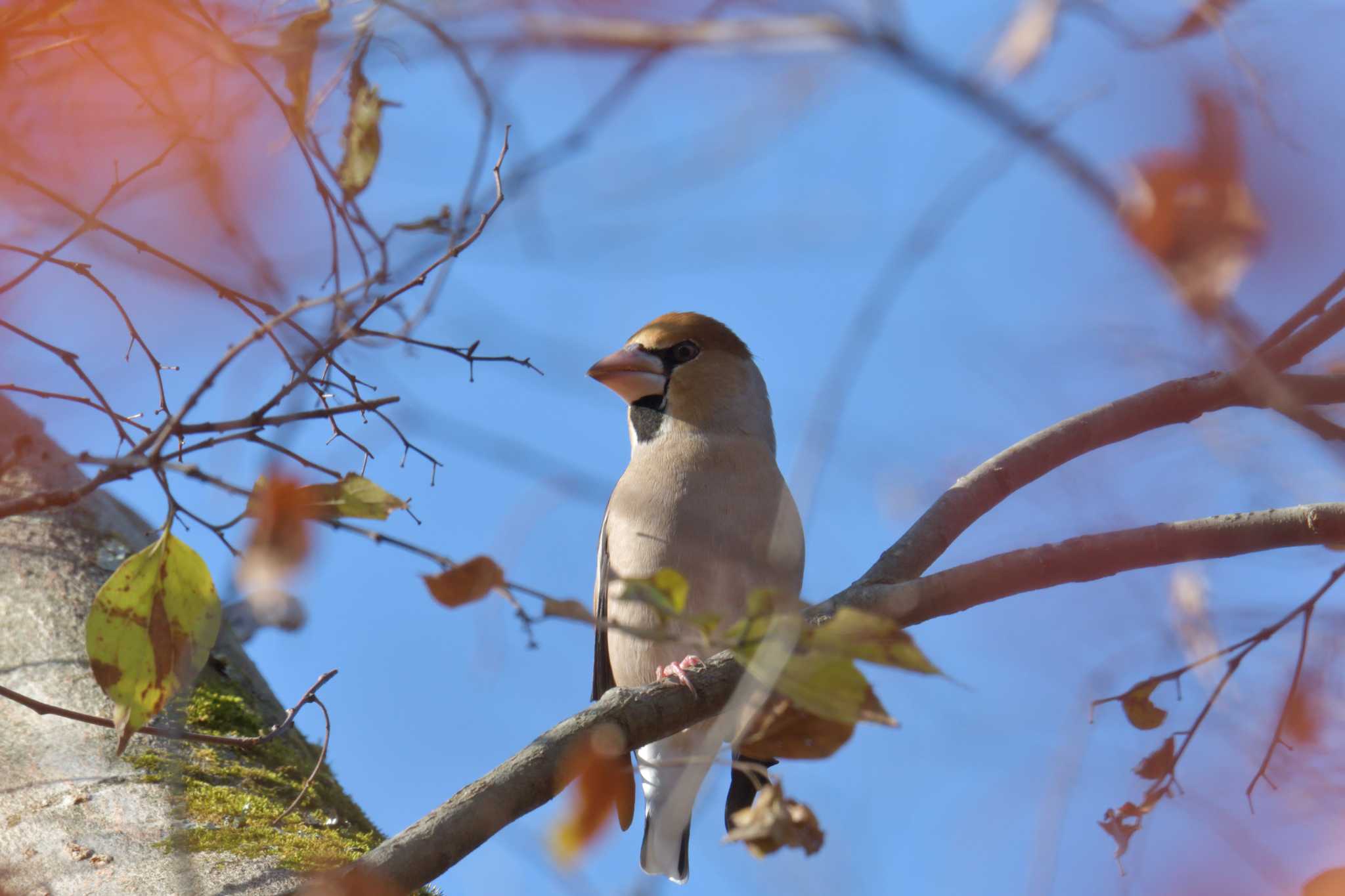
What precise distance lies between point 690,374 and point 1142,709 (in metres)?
2.62

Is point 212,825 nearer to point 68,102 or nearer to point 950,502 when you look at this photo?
point 68,102

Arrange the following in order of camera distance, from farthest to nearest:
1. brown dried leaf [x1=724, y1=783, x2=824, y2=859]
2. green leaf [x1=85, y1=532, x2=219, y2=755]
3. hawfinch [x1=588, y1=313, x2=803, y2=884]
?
hawfinch [x1=588, y1=313, x2=803, y2=884] < green leaf [x1=85, y1=532, x2=219, y2=755] < brown dried leaf [x1=724, y1=783, x2=824, y2=859]

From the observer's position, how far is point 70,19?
1.96 m

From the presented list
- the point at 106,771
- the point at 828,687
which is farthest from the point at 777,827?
the point at 106,771

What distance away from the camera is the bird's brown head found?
4402mm

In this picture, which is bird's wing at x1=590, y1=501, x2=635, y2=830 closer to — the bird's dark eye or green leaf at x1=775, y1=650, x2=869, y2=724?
the bird's dark eye

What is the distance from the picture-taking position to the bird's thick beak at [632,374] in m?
4.58

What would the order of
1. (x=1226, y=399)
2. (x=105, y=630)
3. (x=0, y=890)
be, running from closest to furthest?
(x=105, y=630) → (x=0, y=890) → (x=1226, y=399)

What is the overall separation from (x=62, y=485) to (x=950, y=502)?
196 centimetres

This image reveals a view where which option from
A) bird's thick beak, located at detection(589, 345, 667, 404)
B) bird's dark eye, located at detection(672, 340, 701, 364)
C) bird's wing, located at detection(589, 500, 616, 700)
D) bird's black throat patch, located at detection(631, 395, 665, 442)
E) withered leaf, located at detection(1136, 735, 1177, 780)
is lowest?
withered leaf, located at detection(1136, 735, 1177, 780)

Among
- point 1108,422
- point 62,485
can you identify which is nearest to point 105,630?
point 62,485

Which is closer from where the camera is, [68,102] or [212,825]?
[68,102]

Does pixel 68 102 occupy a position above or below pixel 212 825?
above

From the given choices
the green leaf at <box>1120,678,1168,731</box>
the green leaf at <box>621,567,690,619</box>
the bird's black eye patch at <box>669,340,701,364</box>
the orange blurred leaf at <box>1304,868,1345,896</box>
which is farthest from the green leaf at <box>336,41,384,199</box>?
the bird's black eye patch at <box>669,340,701,364</box>
